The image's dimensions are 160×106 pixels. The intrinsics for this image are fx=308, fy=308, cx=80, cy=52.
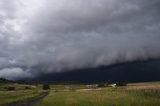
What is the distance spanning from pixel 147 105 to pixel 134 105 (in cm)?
165

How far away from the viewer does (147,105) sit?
3778 centimetres

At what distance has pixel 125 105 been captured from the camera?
130 feet

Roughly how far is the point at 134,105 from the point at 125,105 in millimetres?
1556

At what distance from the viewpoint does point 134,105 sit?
38.5 meters

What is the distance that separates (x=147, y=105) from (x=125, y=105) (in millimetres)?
3126
